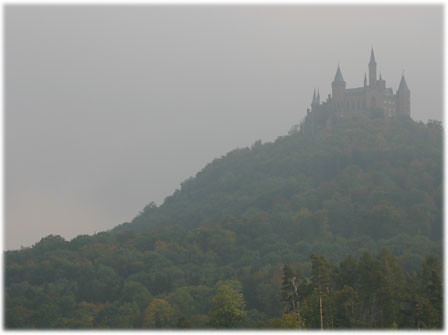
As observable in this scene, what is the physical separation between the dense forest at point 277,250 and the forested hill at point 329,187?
185 mm

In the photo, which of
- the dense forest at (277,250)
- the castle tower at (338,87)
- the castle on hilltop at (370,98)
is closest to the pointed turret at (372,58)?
the castle on hilltop at (370,98)

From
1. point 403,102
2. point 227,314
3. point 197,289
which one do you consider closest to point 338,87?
point 403,102

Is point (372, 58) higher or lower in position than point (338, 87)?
higher

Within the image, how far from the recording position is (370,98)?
106 metres

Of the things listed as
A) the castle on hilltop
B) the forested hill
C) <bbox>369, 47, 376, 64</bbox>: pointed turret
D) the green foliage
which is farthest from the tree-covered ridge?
<bbox>369, 47, 376, 64</bbox>: pointed turret

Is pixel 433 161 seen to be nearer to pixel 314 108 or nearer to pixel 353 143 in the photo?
pixel 353 143

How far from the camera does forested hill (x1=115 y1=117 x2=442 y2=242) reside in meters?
89.6

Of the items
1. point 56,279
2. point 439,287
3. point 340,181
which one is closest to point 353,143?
point 340,181

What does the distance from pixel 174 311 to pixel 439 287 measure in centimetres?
2697

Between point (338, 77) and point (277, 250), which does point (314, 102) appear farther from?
point (277, 250)

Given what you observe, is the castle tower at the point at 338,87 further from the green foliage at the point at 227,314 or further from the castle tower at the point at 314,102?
the green foliage at the point at 227,314

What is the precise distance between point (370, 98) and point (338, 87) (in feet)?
14.3

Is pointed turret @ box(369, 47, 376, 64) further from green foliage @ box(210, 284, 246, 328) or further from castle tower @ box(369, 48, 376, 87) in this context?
green foliage @ box(210, 284, 246, 328)

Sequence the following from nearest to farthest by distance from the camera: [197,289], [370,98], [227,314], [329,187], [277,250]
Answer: [227,314], [197,289], [277,250], [329,187], [370,98]
